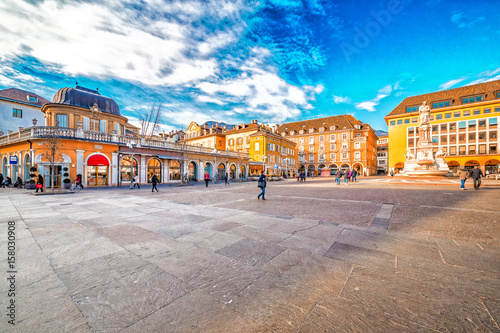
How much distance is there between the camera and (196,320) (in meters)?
1.92

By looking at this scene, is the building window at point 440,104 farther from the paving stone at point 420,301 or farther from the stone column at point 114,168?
the stone column at point 114,168

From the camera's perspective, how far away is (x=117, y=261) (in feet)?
10.6

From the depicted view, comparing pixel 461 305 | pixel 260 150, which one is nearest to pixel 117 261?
pixel 461 305

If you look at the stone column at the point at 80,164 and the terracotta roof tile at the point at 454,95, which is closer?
the stone column at the point at 80,164

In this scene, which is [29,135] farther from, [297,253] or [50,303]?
[297,253]

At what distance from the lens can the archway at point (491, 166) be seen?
1651 inches

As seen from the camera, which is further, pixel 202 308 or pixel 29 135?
pixel 29 135

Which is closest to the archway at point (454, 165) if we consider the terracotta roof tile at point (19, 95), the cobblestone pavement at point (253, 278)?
the cobblestone pavement at point (253, 278)

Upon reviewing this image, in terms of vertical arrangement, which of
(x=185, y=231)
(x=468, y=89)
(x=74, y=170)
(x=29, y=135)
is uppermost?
(x=468, y=89)

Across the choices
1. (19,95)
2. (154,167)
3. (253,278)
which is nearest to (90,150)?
(154,167)

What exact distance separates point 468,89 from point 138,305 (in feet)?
243

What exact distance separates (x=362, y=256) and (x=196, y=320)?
2892 mm

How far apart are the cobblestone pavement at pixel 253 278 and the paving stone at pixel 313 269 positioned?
0.08ft

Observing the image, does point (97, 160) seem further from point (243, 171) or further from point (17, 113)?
point (17, 113)
